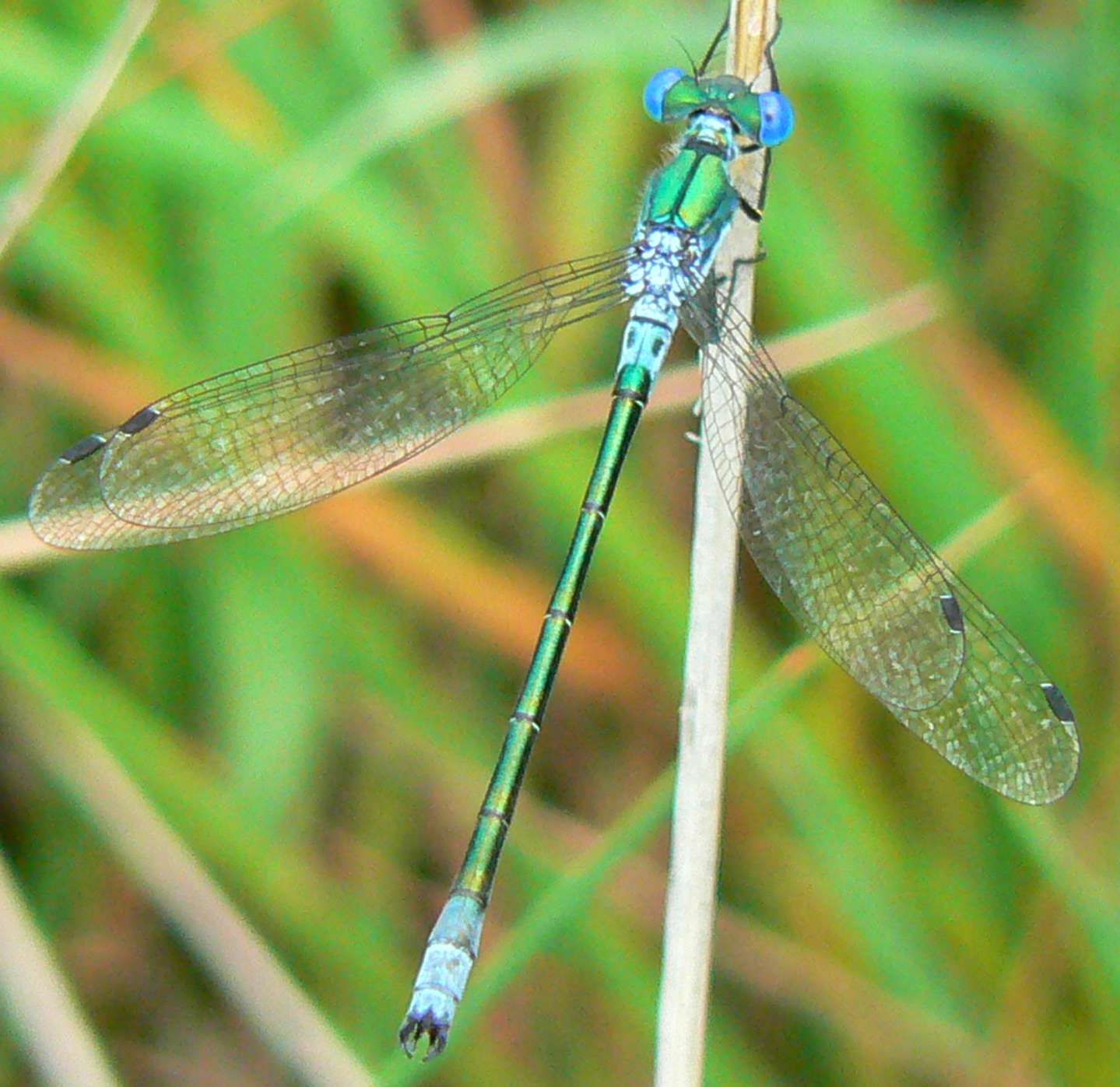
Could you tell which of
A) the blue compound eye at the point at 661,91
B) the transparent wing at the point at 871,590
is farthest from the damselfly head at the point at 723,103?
the transparent wing at the point at 871,590

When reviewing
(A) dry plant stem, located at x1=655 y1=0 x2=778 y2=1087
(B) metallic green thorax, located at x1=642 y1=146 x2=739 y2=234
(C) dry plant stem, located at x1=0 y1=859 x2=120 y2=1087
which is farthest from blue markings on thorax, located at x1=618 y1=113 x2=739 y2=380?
(C) dry plant stem, located at x1=0 y1=859 x2=120 y2=1087

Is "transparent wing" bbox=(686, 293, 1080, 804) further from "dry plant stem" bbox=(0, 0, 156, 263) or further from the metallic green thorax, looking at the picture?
"dry plant stem" bbox=(0, 0, 156, 263)

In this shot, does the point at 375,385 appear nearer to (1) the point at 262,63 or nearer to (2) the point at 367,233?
(2) the point at 367,233

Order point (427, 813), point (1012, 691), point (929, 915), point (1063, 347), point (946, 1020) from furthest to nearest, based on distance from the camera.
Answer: point (427, 813) → point (1063, 347) → point (929, 915) → point (946, 1020) → point (1012, 691)

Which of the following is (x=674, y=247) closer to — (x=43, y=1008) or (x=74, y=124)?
(x=74, y=124)

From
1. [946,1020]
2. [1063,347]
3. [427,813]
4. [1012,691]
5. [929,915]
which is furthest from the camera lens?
[427,813]

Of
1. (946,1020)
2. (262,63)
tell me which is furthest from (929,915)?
(262,63)

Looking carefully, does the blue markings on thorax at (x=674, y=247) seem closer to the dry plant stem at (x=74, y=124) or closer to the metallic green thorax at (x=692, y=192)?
the metallic green thorax at (x=692, y=192)
